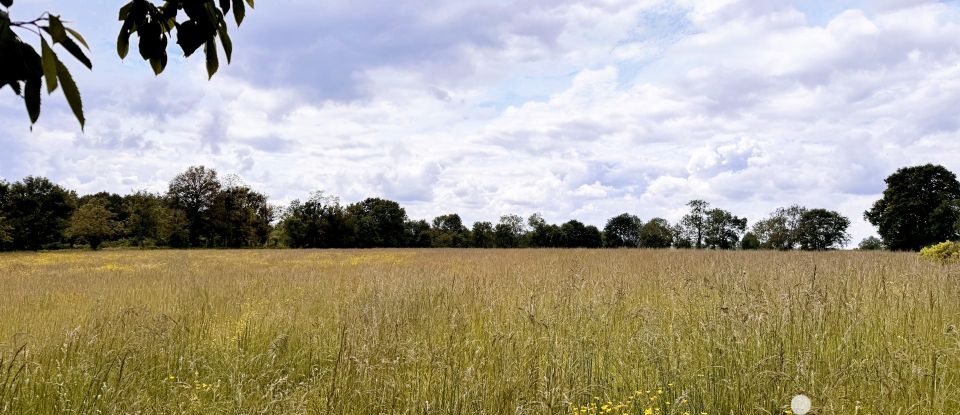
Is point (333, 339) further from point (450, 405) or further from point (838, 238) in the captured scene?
point (838, 238)

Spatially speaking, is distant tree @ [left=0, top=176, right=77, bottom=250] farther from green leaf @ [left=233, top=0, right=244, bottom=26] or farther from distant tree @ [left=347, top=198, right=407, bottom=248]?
green leaf @ [left=233, top=0, right=244, bottom=26]

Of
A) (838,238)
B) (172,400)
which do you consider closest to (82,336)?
(172,400)

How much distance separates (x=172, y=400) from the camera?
11.0ft

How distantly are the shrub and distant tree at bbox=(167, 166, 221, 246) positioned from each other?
6278 cm

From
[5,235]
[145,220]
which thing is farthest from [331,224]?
[5,235]

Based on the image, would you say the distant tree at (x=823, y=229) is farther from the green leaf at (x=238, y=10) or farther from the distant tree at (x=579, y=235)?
the green leaf at (x=238, y=10)

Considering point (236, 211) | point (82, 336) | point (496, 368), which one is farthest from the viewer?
point (236, 211)

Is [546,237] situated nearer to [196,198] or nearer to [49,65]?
[196,198]

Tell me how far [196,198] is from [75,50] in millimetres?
67096

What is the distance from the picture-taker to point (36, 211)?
47250 millimetres

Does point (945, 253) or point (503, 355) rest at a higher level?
point (945, 253)

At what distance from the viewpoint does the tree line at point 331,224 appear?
109 feet

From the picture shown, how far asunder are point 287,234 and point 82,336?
6024 cm

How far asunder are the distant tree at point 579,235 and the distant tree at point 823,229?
89.6 ft
